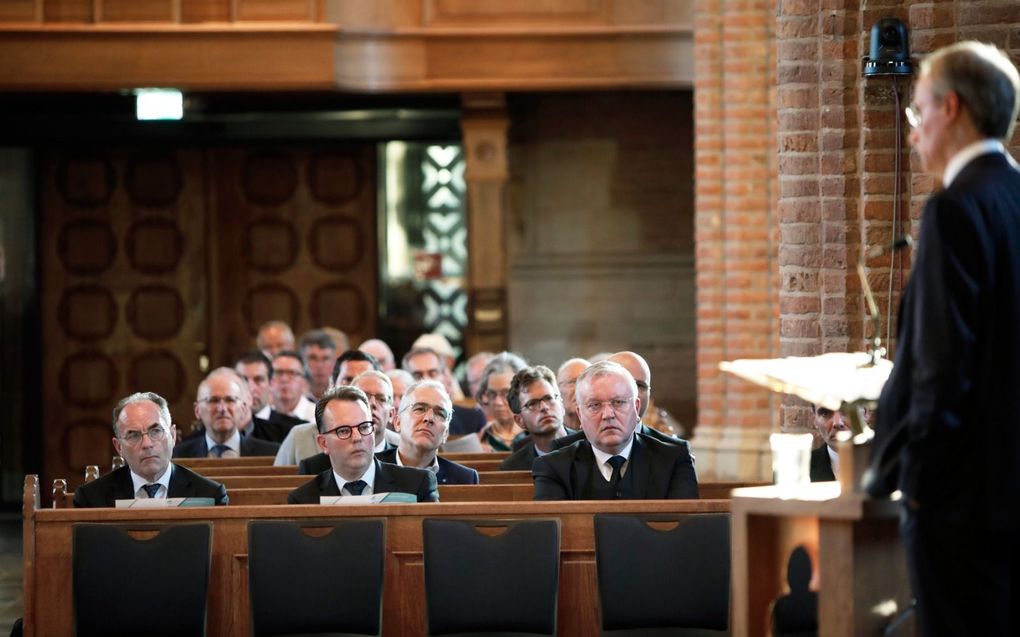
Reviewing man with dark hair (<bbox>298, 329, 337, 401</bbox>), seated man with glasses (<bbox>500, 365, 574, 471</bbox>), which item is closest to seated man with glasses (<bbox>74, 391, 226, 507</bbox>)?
seated man with glasses (<bbox>500, 365, 574, 471</bbox>)

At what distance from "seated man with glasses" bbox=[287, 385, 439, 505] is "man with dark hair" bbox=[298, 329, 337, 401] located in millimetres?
4736

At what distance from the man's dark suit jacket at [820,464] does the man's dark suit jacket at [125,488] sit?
2.49 m

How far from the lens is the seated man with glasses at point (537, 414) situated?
8000 mm

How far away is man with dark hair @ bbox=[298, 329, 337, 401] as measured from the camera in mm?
11594

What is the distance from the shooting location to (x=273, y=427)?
10.1m

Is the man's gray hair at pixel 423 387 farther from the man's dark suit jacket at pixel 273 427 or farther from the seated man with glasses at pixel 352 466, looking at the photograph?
the man's dark suit jacket at pixel 273 427

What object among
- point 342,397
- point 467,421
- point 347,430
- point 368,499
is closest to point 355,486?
point 347,430

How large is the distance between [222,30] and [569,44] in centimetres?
270

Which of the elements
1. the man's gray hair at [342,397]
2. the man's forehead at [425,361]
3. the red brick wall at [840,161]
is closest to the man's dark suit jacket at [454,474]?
the man's gray hair at [342,397]

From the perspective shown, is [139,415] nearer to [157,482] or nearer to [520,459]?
[157,482]

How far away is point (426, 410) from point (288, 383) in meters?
3.33

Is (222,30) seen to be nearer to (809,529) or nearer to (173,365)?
(173,365)

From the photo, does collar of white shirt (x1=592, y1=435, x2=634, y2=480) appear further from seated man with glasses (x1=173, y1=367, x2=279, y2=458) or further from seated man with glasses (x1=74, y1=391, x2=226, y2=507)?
seated man with glasses (x1=173, y1=367, x2=279, y2=458)

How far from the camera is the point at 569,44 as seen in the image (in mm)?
13188
